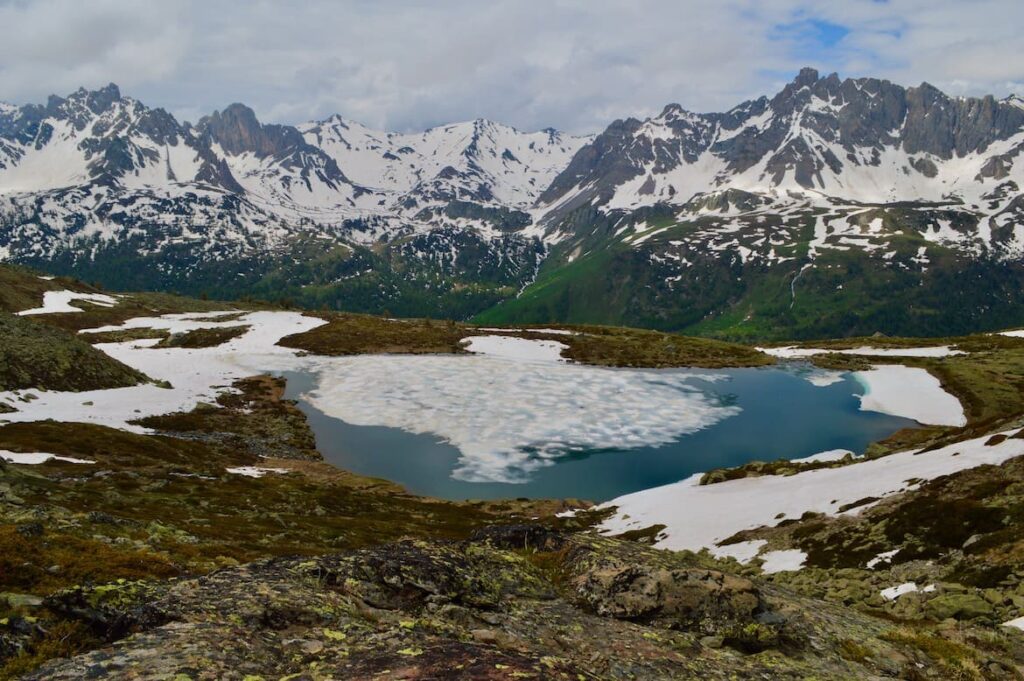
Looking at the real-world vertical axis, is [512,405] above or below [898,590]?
below

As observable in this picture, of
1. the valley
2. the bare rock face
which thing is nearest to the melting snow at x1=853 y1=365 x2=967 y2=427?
the valley

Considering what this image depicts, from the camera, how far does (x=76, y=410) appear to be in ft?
212

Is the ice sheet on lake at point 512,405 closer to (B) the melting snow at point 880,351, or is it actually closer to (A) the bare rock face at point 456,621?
(A) the bare rock face at point 456,621

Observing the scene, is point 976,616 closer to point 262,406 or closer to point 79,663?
point 79,663

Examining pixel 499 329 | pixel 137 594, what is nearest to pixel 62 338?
pixel 137 594

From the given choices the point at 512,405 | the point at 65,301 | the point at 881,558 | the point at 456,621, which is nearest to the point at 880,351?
the point at 512,405

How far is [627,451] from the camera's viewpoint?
77.4 metres

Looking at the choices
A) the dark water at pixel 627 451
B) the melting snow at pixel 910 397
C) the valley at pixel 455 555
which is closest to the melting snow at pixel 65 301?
the valley at pixel 455 555

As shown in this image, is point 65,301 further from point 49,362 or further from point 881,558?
point 881,558

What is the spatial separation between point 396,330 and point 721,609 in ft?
476

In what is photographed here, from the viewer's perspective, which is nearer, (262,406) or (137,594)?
(137,594)

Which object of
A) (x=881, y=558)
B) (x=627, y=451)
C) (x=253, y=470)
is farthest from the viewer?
(x=627, y=451)

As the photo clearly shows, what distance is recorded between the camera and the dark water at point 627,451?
2603 inches

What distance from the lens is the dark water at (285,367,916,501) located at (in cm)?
6612
